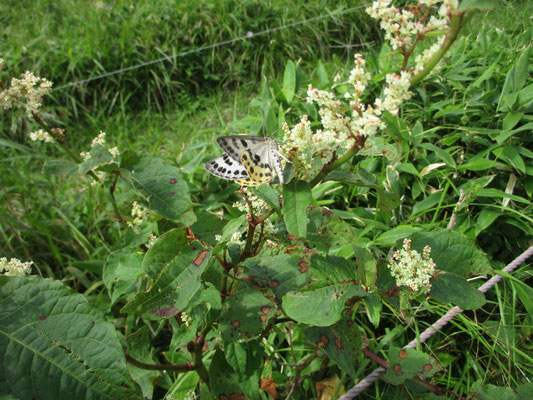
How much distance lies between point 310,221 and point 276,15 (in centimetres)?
351

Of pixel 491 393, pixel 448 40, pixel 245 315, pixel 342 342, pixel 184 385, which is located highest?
pixel 448 40

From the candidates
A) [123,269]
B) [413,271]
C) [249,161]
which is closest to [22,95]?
[123,269]

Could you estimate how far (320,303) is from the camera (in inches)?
40.1

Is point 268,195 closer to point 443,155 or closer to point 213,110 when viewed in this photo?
point 443,155

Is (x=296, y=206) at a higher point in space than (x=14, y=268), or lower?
higher

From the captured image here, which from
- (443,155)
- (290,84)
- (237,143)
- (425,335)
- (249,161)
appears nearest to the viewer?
(249,161)

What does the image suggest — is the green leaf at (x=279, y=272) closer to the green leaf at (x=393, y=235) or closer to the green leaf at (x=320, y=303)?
the green leaf at (x=320, y=303)

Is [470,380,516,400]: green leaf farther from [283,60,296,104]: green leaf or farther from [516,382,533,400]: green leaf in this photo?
[283,60,296,104]: green leaf

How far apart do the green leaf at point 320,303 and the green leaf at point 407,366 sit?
0.31m

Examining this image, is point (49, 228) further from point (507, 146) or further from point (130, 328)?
point (507, 146)

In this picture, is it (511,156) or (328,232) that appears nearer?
(328,232)

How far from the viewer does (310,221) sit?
1.24 m

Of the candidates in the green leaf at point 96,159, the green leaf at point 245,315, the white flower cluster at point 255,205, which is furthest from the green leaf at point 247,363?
the green leaf at point 96,159

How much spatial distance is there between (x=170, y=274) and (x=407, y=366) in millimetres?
743
